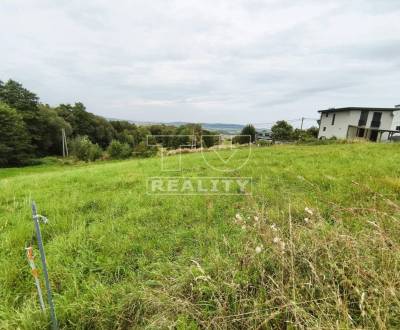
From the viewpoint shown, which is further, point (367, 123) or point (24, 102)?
point (24, 102)

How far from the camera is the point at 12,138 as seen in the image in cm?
2888

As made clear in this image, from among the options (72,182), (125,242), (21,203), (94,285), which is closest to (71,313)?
(94,285)

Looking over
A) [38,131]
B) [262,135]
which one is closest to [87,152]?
[38,131]

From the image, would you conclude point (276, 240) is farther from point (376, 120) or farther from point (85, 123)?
point (85, 123)

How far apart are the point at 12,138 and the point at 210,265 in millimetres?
37773

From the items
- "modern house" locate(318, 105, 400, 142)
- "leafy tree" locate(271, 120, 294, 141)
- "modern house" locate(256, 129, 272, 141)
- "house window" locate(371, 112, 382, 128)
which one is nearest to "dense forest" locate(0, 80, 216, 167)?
"modern house" locate(256, 129, 272, 141)

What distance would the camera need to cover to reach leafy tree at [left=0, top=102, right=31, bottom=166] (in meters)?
27.7

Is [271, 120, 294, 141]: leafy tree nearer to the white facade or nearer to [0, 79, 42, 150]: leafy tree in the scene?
the white facade

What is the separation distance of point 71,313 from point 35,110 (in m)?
44.9

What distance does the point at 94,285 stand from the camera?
1.95 m

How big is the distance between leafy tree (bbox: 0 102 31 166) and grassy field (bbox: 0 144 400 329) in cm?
3365

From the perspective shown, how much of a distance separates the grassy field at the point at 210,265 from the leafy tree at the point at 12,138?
33647 mm

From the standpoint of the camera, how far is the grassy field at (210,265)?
143cm

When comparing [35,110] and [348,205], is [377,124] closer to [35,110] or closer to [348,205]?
[348,205]
